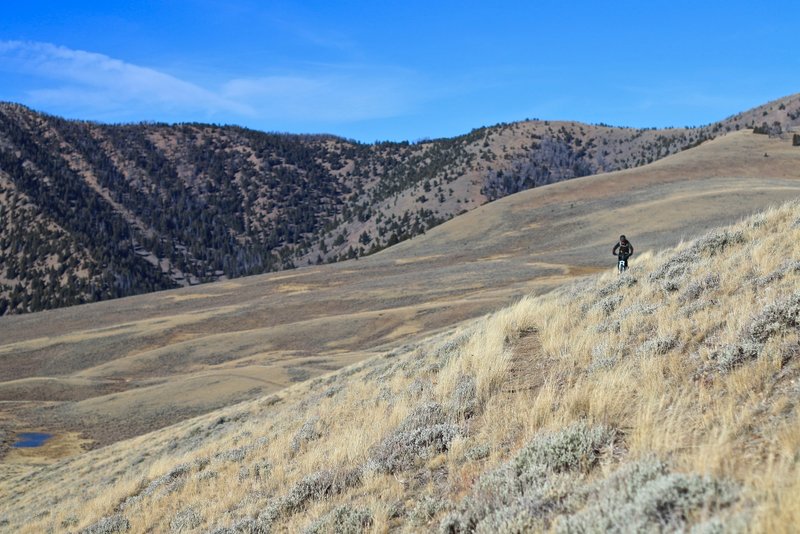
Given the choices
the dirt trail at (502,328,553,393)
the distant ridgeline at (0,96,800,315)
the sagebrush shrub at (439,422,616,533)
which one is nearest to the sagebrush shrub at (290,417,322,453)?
the dirt trail at (502,328,553,393)

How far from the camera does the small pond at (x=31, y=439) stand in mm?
30858

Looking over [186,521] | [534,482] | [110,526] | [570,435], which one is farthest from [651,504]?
[110,526]

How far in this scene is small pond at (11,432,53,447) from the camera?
101 ft

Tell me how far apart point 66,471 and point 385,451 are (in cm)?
1780

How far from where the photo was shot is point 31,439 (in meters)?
31.6

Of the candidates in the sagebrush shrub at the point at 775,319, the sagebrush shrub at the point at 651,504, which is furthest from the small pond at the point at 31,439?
the sagebrush shrub at the point at 651,504

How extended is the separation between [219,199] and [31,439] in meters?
161

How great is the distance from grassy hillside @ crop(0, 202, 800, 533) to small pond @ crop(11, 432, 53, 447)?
70.3 feet

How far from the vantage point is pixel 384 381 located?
1361 cm

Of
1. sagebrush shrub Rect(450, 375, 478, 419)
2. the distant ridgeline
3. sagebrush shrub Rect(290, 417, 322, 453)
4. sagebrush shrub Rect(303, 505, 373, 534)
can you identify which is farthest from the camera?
the distant ridgeline

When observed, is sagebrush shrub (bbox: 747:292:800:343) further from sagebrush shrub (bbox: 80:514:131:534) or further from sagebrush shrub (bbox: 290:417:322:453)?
sagebrush shrub (bbox: 80:514:131:534)

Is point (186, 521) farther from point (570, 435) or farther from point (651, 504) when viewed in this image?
point (651, 504)

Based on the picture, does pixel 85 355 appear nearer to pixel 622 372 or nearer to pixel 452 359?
pixel 452 359

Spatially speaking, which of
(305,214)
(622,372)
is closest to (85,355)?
(622,372)
